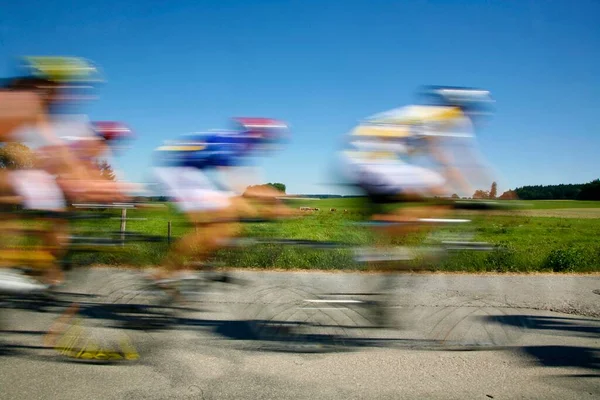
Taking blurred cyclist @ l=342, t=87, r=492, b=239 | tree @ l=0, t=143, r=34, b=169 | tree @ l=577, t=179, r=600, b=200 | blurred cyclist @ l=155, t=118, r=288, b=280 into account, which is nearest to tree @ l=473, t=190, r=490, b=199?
blurred cyclist @ l=342, t=87, r=492, b=239

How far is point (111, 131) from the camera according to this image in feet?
6.72

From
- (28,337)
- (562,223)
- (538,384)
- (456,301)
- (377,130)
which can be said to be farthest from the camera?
(562,223)

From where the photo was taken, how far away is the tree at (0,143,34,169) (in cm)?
180

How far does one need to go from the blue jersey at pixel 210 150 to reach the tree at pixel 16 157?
555mm

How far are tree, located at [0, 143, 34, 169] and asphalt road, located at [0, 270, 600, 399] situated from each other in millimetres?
734

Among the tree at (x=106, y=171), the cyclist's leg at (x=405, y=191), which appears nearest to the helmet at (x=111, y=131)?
the tree at (x=106, y=171)

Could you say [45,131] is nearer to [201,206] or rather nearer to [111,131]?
[111,131]

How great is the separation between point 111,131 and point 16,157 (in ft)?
1.37

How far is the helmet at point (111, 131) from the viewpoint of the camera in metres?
2.04

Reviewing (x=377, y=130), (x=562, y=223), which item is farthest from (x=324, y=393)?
(x=562, y=223)

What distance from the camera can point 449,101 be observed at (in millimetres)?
2023

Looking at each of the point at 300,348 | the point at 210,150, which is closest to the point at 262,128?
the point at 210,150

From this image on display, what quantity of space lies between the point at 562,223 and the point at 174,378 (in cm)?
634

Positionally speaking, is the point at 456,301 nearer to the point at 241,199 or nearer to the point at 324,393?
the point at 324,393
